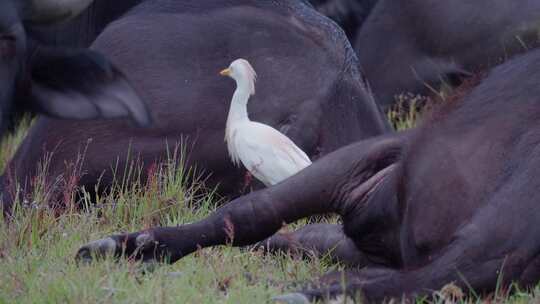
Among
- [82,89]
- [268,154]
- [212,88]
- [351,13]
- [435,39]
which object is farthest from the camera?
[351,13]

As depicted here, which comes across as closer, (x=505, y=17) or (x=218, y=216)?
(x=218, y=216)

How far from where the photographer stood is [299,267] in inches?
208

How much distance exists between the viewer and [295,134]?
6.65 meters

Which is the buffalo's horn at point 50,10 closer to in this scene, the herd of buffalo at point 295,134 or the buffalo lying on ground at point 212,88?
the herd of buffalo at point 295,134

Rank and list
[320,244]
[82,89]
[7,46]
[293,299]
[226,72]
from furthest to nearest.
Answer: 1. [226,72]
2. [320,244]
3. [82,89]
4. [7,46]
5. [293,299]

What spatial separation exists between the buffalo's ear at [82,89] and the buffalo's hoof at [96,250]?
0.52m

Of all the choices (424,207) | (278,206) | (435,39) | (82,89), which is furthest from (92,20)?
(424,207)

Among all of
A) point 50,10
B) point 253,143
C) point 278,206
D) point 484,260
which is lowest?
point 253,143

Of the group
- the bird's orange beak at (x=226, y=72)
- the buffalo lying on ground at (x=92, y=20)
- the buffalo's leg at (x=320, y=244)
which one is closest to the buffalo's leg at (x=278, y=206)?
the buffalo's leg at (x=320, y=244)

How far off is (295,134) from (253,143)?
1.56ft

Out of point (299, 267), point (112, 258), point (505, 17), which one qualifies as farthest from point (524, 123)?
point (505, 17)

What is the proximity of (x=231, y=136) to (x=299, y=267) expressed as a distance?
1.10 m

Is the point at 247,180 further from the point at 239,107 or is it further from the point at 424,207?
the point at 424,207

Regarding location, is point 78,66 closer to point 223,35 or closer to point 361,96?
point 223,35
